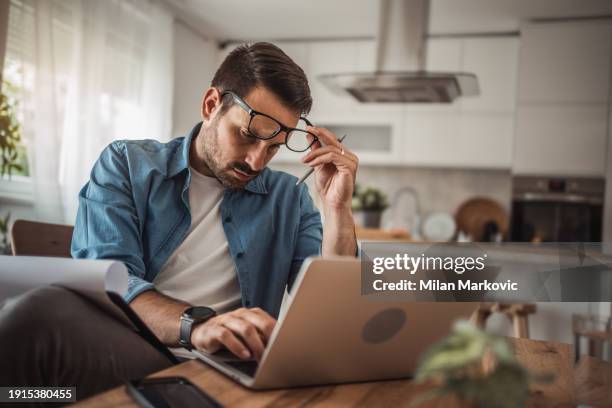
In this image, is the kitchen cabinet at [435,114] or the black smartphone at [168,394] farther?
the kitchen cabinet at [435,114]

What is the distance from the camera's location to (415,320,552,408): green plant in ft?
1.17

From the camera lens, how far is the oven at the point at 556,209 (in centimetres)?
450

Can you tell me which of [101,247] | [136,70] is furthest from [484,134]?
[101,247]

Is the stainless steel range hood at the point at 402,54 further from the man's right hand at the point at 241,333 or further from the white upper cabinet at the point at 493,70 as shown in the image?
the man's right hand at the point at 241,333

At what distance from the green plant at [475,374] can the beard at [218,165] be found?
3.74ft

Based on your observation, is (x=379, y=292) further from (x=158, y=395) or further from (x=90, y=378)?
(x=90, y=378)

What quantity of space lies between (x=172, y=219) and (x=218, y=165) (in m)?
0.19

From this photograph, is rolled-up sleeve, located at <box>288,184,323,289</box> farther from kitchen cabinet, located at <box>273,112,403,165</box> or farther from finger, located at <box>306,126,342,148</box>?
kitchen cabinet, located at <box>273,112,403,165</box>

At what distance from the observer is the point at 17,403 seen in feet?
2.67

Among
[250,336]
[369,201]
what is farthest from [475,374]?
[369,201]

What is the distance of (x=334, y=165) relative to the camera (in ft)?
5.18

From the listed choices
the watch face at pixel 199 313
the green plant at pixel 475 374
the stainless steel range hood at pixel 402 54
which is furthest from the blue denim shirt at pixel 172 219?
the stainless steel range hood at pixel 402 54

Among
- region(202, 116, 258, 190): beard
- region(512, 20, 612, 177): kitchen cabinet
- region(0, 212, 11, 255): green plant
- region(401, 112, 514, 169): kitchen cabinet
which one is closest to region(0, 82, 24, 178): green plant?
region(0, 212, 11, 255): green plant

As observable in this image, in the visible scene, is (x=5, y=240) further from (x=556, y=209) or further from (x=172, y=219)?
(x=556, y=209)
